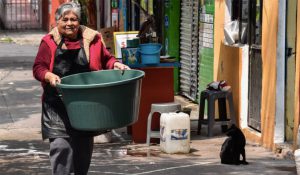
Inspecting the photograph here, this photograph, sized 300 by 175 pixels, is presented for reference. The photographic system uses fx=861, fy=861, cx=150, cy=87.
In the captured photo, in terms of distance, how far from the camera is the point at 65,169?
7.04 metres

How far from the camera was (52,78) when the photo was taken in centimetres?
686

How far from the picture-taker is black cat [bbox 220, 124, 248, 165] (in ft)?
31.6

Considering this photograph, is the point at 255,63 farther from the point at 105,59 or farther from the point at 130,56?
the point at 105,59

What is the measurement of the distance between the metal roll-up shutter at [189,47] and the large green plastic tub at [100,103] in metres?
8.50

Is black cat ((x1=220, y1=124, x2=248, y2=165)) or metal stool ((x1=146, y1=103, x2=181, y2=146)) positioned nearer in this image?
black cat ((x1=220, y1=124, x2=248, y2=165))

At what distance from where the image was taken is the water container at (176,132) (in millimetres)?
10555

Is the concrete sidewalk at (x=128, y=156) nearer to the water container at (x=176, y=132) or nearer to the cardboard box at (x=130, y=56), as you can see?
the water container at (x=176, y=132)

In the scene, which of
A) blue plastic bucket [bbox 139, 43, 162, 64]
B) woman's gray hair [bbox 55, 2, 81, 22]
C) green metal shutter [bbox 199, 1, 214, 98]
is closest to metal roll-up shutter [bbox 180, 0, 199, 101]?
green metal shutter [bbox 199, 1, 214, 98]

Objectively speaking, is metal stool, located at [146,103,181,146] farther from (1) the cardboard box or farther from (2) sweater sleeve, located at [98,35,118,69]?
(2) sweater sleeve, located at [98,35,118,69]

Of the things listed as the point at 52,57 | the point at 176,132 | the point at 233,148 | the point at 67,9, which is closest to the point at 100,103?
the point at 52,57

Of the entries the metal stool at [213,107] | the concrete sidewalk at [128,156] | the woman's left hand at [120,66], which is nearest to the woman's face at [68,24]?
the woman's left hand at [120,66]

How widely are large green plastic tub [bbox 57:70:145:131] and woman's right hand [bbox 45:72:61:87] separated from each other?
6 cm

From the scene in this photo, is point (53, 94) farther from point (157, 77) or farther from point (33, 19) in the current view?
point (33, 19)

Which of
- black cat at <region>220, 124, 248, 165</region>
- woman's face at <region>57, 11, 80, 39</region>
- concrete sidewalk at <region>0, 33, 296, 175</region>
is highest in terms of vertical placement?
woman's face at <region>57, 11, 80, 39</region>
